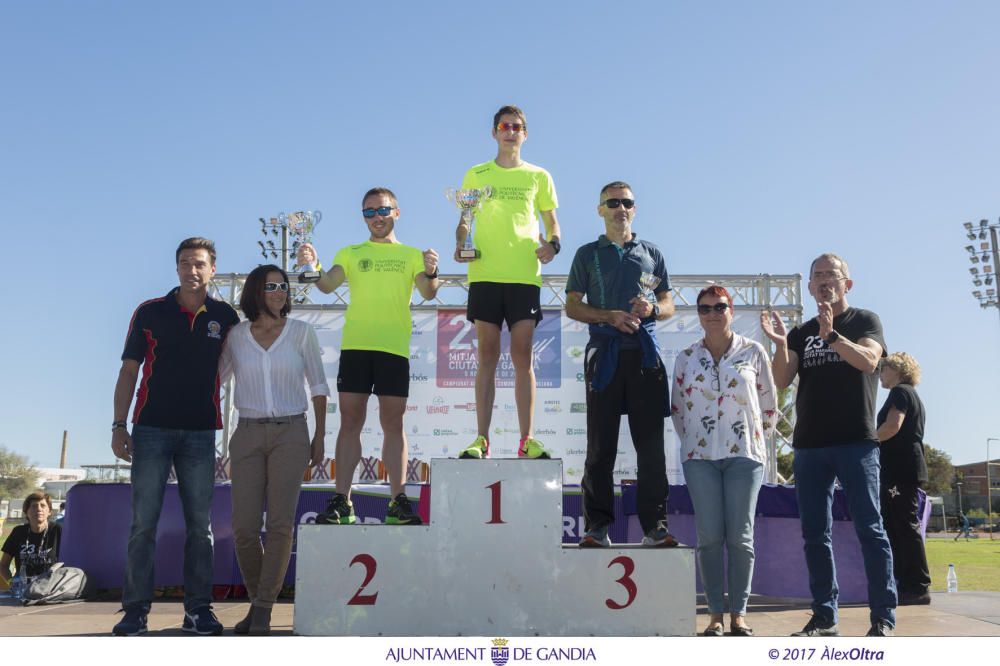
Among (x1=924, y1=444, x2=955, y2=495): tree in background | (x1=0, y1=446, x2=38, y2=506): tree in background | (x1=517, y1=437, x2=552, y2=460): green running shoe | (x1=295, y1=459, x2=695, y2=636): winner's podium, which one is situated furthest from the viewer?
(x1=0, y1=446, x2=38, y2=506): tree in background

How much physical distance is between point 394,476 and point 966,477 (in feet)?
259

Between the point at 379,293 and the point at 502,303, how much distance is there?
619mm

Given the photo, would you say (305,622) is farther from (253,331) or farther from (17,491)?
(17,491)

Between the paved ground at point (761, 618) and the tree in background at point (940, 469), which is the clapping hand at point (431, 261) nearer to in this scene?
the paved ground at point (761, 618)

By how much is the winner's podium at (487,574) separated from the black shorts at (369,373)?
0.74 m

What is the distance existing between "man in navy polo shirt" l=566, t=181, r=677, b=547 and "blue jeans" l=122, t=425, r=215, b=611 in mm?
1734

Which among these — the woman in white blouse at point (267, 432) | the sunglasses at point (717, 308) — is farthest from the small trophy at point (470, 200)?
the sunglasses at point (717, 308)

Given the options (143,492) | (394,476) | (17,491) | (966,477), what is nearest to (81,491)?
(143,492)

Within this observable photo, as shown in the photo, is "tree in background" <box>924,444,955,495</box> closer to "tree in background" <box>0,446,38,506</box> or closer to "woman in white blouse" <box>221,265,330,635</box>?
"woman in white blouse" <box>221,265,330,635</box>

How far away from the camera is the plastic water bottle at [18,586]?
5926 mm

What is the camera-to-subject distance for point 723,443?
342 centimetres

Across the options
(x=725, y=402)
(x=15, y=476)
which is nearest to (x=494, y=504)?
(x=725, y=402)

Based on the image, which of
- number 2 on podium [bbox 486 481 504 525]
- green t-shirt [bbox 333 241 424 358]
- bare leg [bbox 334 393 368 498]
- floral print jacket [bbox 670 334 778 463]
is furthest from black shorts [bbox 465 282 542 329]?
number 2 on podium [bbox 486 481 504 525]
